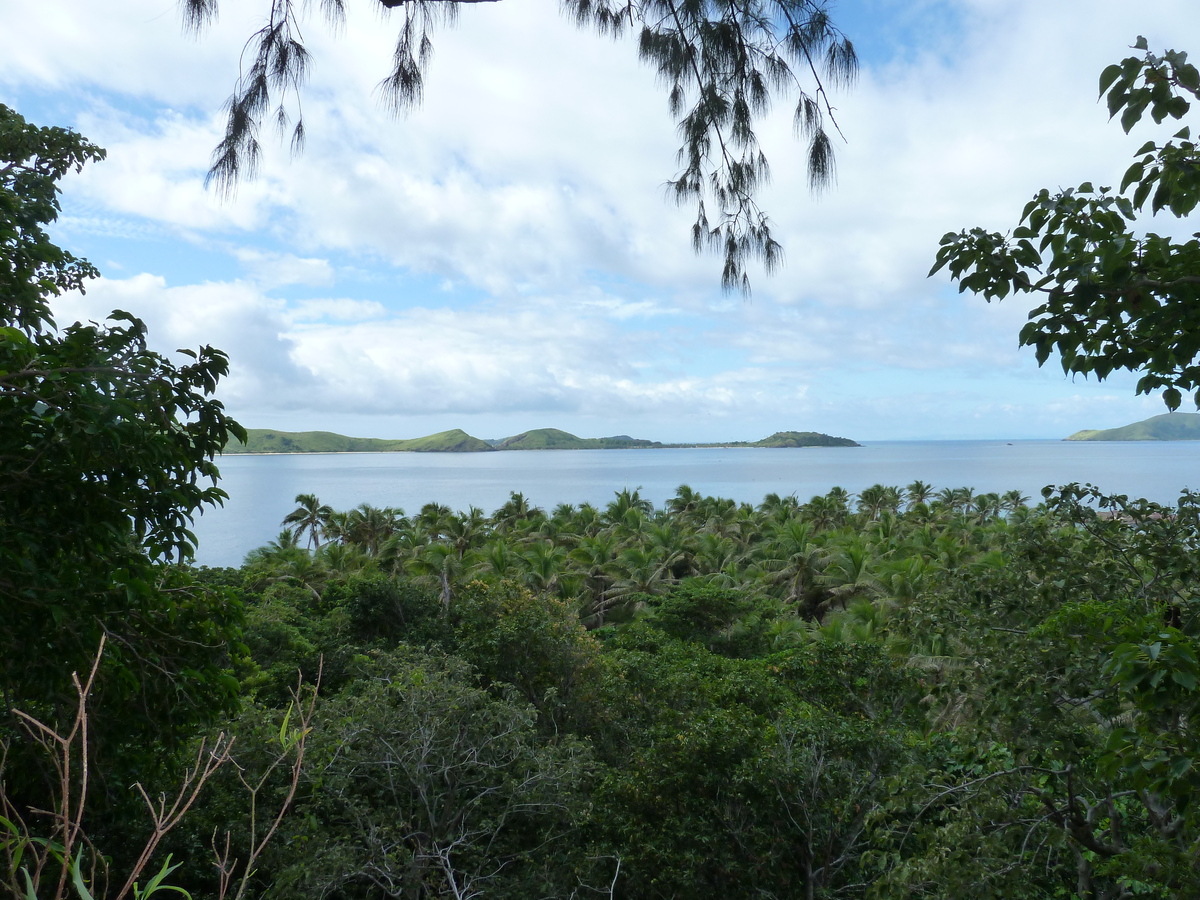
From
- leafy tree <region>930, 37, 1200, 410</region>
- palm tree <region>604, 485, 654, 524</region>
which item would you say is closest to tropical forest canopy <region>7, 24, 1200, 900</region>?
leafy tree <region>930, 37, 1200, 410</region>

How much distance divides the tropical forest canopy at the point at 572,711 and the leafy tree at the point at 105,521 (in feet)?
0.07

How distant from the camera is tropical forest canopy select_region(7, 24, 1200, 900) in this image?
3373 millimetres

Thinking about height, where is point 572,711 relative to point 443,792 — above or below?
below

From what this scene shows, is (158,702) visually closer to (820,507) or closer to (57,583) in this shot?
(57,583)

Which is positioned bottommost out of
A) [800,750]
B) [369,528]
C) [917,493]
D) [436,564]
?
→ [369,528]

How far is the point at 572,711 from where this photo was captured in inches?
536

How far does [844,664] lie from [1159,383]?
787 cm

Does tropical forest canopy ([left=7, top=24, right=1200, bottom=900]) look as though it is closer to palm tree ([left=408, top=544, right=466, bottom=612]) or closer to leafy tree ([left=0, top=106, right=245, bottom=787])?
leafy tree ([left=0, top=106, right=245, bottom=787])

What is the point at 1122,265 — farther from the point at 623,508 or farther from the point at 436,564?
the point at 623,508

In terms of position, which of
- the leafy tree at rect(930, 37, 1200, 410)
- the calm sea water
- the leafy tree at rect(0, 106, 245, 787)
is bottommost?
the calm sea water

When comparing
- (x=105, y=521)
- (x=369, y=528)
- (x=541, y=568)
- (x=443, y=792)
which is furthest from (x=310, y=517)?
(x=105, y=521)

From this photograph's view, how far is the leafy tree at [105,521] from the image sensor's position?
4.38 m

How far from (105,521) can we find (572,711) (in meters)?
10.2

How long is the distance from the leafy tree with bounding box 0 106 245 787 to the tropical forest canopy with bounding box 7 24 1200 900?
0.07 ft
